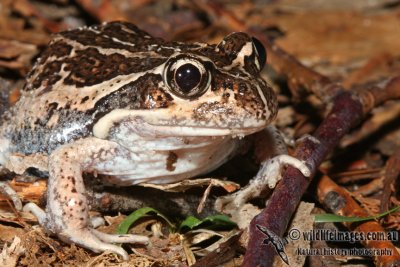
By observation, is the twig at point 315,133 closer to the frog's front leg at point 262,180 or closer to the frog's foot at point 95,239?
the frog's front leg at point 262,180

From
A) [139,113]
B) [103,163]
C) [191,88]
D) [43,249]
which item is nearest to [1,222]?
[43,249]

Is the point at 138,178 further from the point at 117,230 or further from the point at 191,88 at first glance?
the point at 191,88

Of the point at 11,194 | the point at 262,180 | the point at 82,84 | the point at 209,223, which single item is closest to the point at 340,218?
the point at 262,180

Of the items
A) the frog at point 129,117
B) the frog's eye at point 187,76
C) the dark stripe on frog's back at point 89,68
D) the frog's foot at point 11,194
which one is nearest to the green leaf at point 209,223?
the frog at point 129,117

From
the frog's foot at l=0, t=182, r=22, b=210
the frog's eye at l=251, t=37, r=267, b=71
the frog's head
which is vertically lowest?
the frog's foot at l=0, t=182, r=22, b=210

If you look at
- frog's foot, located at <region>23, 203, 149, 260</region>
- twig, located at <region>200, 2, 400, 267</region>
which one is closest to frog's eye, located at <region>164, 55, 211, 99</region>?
twig, located at <region>200, 2, 400, 267</region>

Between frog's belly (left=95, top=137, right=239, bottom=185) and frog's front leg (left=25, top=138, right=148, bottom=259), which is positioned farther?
frog's belly (left=95, top=137, right=239, bottom=185)

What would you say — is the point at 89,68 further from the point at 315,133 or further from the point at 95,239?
the point at 315,133

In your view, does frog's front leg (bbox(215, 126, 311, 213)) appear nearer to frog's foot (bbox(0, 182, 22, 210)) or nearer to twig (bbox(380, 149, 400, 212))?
twig (bbox(380, 149, 400, 212))
